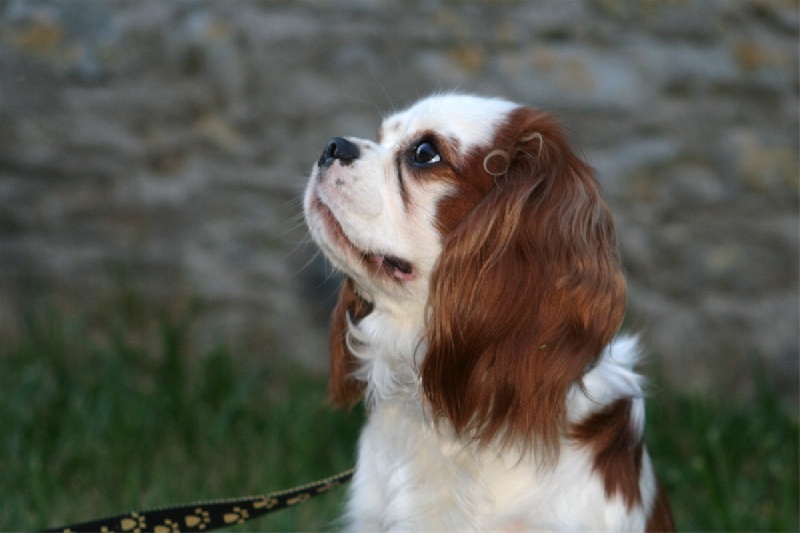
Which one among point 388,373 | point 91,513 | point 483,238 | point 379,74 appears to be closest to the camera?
point 483,238

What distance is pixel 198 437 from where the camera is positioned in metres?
3.34

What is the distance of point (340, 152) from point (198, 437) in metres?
1.47

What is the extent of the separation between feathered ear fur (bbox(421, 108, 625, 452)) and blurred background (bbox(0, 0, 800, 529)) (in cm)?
174

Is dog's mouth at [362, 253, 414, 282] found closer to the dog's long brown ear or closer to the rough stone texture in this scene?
the dog's long brown ear

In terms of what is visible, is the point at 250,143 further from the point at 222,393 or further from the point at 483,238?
the point at 483,238

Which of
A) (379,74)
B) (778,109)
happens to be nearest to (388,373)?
(379,74)

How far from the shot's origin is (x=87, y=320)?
389 centimetres

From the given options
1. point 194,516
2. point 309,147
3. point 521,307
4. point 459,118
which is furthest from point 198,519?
point 309,147

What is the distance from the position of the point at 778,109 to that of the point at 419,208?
215 cm

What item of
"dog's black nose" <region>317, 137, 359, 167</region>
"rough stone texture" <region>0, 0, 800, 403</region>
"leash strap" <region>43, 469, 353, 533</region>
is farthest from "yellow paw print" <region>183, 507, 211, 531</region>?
"rough stone texture" <region>0, 0, 800, 403</region>

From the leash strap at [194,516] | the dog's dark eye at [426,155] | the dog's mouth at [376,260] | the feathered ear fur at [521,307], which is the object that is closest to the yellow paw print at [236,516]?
the leash strap at [194,516]

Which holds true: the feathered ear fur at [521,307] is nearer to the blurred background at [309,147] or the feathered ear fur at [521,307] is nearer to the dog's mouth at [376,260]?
the dog's mouth at [376,260]

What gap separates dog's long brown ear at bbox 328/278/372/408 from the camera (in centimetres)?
246

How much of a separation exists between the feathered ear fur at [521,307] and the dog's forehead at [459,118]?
0.13 meters
